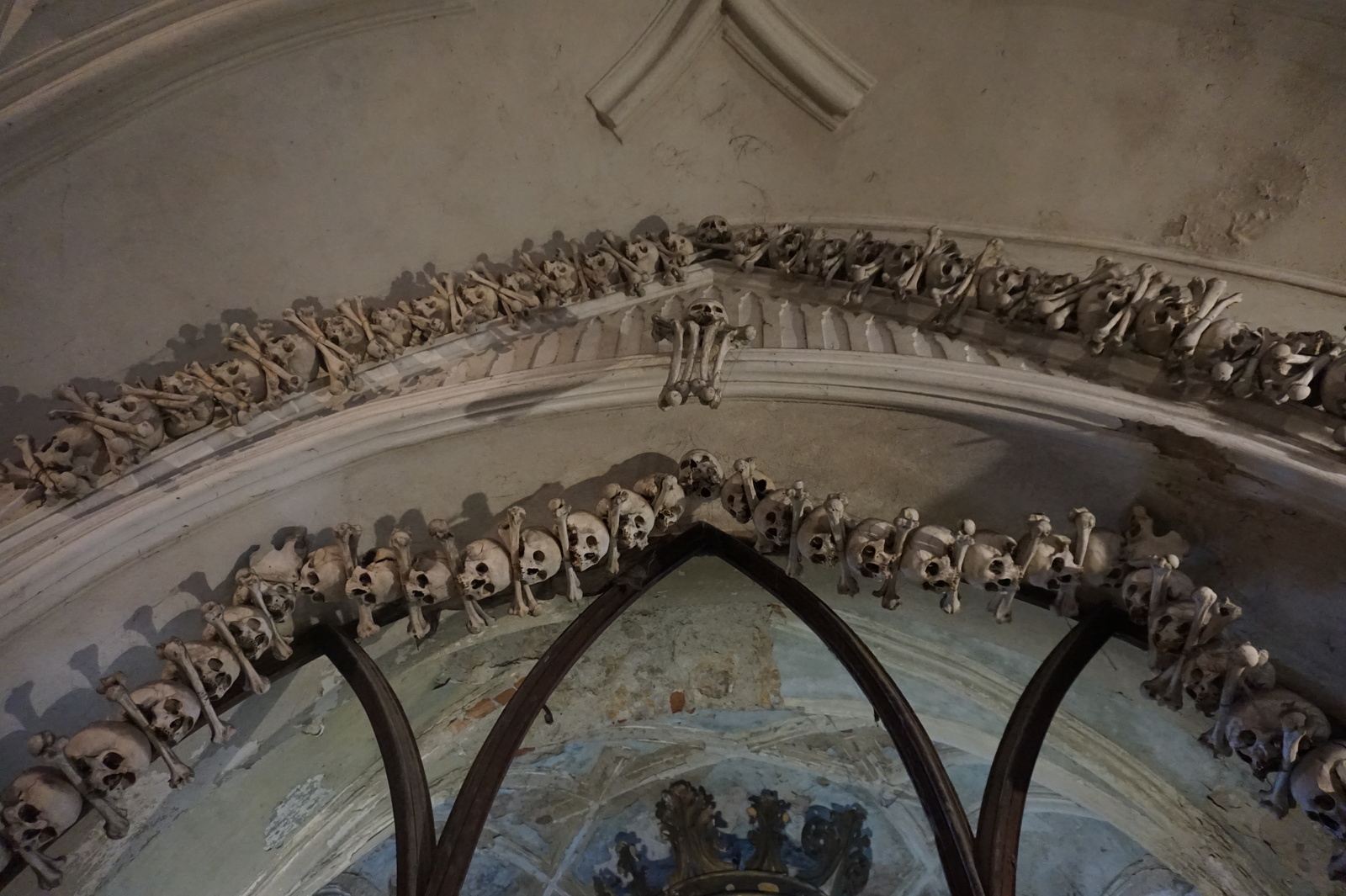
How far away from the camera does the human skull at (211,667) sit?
1826mm

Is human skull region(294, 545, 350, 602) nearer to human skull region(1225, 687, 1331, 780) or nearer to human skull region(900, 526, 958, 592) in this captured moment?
human skull region(900, 526, 958, 592)

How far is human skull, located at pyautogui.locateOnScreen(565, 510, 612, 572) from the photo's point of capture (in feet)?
6.47

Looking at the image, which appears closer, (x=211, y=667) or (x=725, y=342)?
(x=211, y=667)

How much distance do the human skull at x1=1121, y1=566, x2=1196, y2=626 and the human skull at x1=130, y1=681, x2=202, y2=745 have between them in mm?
1906

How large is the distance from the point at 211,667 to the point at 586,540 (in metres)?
0.82

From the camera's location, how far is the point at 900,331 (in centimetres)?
237

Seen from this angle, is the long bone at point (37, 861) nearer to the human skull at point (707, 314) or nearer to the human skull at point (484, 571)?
the human skull at point (484, 571)

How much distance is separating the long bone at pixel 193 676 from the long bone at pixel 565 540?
0.77 m

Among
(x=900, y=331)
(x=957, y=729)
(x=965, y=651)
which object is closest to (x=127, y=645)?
(x=900, y=331)

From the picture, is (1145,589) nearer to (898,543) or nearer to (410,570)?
(898,543)

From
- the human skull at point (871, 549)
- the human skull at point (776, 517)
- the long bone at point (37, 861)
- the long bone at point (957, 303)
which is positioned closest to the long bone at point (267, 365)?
the long bone at point (37, 861)

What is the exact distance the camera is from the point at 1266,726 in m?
1.56

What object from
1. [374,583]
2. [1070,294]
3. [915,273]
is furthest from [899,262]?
[374,583]

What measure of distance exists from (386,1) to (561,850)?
11.3ft
